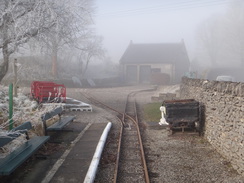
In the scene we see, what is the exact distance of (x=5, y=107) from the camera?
1009cm

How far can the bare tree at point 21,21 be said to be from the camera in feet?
37.1

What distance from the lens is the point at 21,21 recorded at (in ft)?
39.0

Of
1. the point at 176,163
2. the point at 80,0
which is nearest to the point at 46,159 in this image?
the point at 176,163

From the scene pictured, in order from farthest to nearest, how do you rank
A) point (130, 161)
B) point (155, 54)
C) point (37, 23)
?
point (155, 54) → point (37, 23) → point (130, 161)

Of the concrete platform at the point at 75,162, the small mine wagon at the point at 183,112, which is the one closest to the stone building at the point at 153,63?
the small mine wagon at the point at 183,112

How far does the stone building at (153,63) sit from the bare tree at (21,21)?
34263mm

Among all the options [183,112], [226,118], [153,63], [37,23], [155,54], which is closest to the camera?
[226,118]

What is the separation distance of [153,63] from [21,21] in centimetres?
3808

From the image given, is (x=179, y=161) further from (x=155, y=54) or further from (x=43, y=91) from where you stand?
(x=155, y=54)

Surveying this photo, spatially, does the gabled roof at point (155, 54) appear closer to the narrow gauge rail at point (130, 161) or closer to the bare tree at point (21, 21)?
the bare tree at point (21, 21)

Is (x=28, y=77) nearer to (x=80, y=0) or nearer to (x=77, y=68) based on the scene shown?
(x=77, y=68)

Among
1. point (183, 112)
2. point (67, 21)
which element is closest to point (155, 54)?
point (67, 21)

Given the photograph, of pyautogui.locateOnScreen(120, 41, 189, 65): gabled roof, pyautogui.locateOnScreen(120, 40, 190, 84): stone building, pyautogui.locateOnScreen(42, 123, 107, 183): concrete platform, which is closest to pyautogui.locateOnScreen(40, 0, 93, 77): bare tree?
pyautogui.locateOnScreen(42, 123, 107, 183): concrete platform

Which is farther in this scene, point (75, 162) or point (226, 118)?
point (226, 118)
